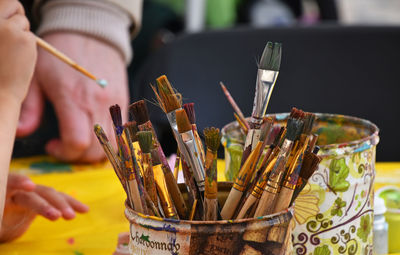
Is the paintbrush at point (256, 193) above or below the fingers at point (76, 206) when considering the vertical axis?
above

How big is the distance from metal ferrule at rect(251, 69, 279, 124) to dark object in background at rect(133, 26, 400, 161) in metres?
0.58

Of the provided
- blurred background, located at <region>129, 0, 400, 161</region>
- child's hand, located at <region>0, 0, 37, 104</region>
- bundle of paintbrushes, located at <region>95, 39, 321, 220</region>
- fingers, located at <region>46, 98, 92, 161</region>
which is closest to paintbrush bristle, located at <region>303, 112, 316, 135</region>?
bundle of paintbrushes, located at <region>95, 39, 321, 220</region>

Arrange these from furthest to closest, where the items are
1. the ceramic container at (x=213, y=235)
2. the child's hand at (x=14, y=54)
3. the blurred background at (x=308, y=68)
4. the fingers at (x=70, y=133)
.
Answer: the blurred background at (x=308, y=68) < the fingers at (x=70, y=133) < the child's hand at (x=14, y=54) < the ceramic container at (x=213, y=235)

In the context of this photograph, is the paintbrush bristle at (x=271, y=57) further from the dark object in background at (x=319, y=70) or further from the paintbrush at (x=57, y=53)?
the dark object in background at (x=319, y=70)

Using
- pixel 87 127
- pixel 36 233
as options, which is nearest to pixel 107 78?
pixel 87 127

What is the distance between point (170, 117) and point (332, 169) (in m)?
0.11

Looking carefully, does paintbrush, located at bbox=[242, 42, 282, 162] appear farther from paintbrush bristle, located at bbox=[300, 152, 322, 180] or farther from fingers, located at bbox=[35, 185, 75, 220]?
fingers, located at bbox=[35, 185, 75, 220]

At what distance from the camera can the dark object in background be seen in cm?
89

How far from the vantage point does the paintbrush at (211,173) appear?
0.28m

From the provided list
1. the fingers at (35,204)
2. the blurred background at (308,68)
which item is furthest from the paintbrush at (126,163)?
the blurred background at (308,68)

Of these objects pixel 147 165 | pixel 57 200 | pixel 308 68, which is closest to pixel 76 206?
pixel 57 200

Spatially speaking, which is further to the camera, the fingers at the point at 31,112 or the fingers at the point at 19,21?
the fingers at the point at 31,112

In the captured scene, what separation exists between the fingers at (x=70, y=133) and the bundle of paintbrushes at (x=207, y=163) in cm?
44

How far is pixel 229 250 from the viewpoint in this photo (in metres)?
0.26
